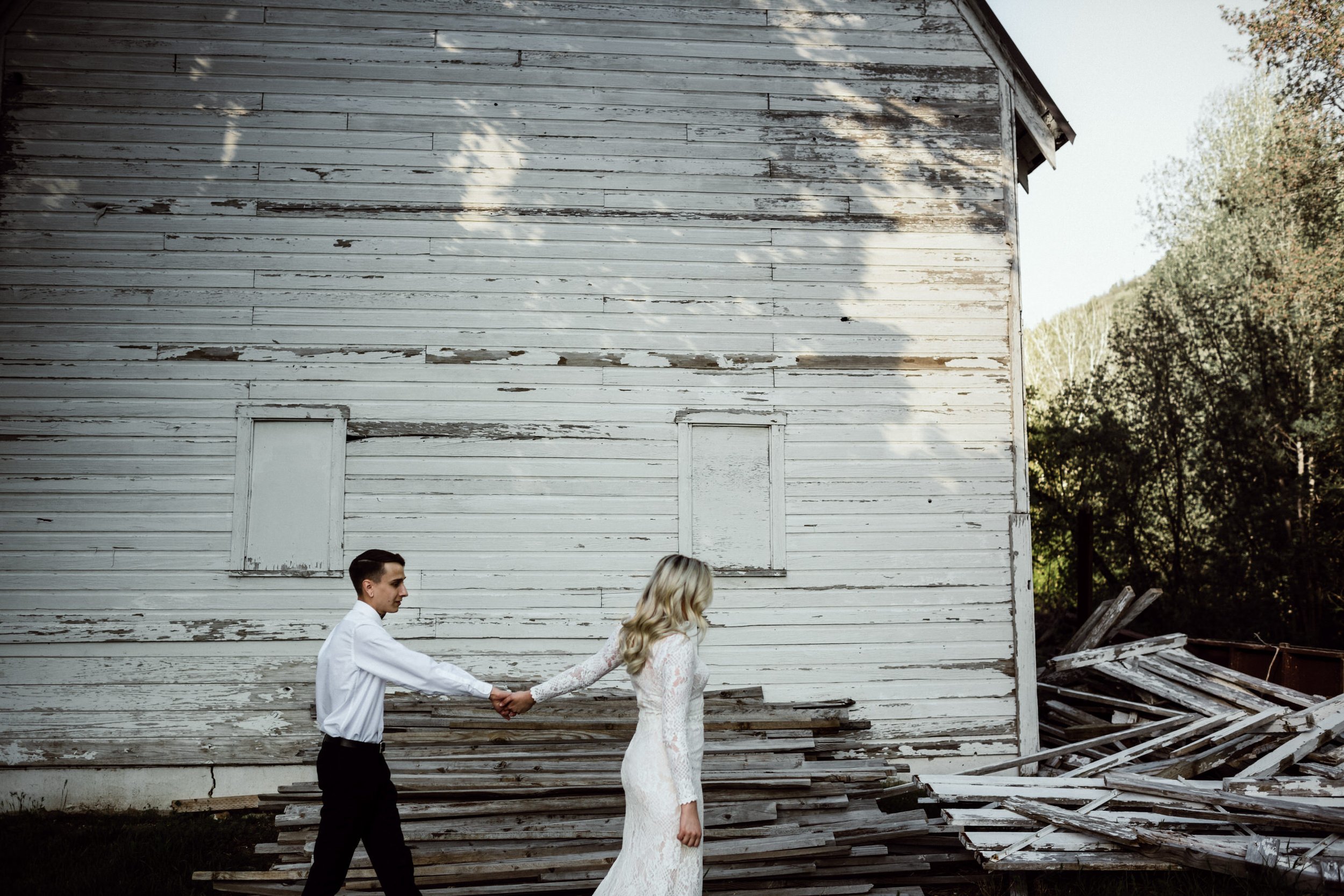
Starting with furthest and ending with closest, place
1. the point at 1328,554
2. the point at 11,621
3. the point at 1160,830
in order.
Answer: the point at 1328,554 < the point at 11,621 < the point at 1160,830

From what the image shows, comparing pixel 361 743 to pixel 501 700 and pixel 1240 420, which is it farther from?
pixel 1240 420

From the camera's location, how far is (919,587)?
351 inches

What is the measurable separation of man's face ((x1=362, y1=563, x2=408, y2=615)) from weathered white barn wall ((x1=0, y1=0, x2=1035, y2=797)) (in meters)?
3.69

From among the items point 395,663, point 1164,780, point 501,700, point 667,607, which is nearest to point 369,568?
point 395,663

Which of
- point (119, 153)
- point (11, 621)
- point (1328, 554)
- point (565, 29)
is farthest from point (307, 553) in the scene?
point (1328, 554)

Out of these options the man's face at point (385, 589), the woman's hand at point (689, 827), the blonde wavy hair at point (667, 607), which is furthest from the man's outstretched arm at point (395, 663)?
the woman's hand at point (689, 827)

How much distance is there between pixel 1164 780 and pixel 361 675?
564 centimetres

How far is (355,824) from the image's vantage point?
4.56 metres

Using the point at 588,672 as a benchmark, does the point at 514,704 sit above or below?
below

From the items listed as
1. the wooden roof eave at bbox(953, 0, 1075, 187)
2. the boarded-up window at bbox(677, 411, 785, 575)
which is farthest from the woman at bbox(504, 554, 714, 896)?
the wooden roof eave at bbox(953, 0, 1075, 187)

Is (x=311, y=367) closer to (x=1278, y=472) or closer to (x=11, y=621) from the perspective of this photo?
(x=11, y=621)

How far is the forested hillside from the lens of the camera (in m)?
16.0

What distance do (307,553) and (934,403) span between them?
6.20 meters

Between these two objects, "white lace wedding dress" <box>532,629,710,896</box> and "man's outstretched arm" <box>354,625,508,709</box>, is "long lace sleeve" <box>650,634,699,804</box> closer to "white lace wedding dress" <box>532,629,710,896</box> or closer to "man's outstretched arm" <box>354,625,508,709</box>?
"white lace wedding dress" <box>532,629,710,896</box>
